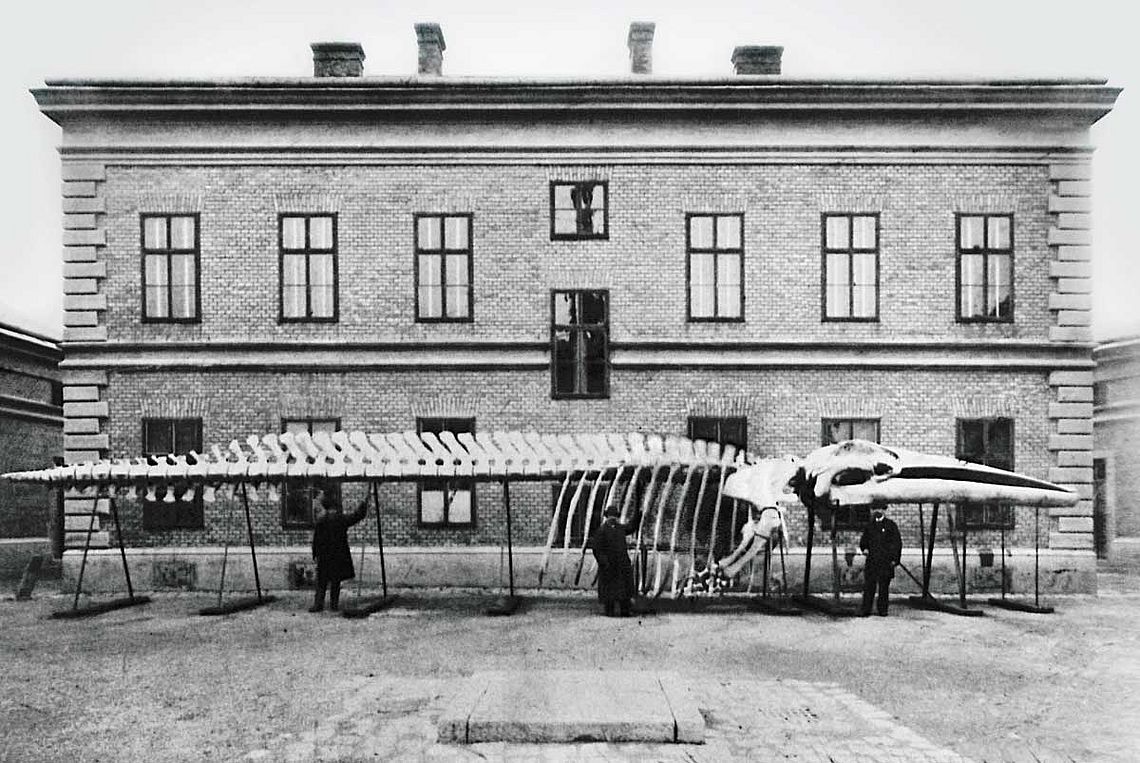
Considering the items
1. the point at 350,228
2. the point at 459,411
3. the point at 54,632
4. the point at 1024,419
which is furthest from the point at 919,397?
the point at 54,632

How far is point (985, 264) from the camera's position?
19188mm

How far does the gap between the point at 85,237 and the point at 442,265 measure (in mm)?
6699

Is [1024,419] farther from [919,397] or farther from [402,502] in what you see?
[402,502]

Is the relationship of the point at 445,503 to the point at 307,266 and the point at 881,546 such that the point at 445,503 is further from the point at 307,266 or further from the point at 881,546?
the point at 881,546

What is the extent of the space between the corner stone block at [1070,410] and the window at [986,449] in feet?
2.70

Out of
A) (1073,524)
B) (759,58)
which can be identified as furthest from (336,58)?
(1073,524)

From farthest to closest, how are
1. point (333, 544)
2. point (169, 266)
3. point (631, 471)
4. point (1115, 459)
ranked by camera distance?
point (1115, 459)
point (169, 266)
point (631, 471)
point (333, 544)

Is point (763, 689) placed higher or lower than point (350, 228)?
lower

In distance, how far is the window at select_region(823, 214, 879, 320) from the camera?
1916 centimetres

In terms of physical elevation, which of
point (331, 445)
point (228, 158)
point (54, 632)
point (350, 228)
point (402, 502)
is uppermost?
point (228, 158)

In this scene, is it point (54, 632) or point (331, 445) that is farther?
point (331, 445)

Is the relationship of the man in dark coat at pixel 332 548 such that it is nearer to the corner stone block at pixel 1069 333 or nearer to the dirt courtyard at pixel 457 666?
the dirt courtyard at pixel 457 666

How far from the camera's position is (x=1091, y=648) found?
1307 centimetres

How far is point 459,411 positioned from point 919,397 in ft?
28.3
